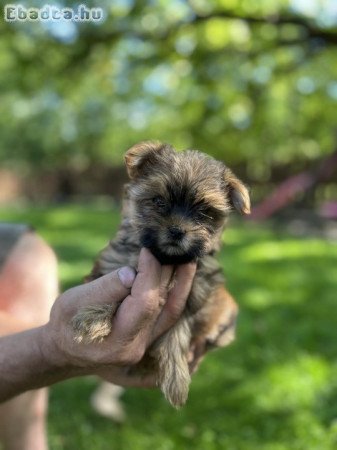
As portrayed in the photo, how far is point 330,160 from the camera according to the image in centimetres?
1042

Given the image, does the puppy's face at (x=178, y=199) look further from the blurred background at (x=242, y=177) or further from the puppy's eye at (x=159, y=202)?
the blurred background at (x=242, y=177)

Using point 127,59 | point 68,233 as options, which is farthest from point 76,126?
point 127,59

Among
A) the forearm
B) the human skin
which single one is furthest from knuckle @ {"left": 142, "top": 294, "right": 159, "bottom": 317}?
the forearm

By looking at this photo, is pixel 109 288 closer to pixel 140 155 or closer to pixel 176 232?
pixel 176 232

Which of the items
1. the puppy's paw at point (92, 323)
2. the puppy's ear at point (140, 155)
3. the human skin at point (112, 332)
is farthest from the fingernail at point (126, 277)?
the puppy's ear at point (140, 155)

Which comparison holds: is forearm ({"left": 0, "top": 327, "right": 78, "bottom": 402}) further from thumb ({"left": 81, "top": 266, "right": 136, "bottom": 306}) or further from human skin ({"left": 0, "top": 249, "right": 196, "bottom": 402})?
thumb ({"left": 81, "top": 266, "right": 136, "bottom": 306})

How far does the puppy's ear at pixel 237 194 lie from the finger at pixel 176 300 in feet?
1.00

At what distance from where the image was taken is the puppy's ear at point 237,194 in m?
2.76

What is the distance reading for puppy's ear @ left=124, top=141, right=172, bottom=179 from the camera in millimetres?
2736

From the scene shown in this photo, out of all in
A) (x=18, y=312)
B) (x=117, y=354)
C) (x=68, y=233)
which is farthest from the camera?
(x=68, y=233)

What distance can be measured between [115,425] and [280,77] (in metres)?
7.71

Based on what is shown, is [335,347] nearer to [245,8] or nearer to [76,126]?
[245,8]

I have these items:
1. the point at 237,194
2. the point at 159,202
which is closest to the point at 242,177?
the point at 237,194

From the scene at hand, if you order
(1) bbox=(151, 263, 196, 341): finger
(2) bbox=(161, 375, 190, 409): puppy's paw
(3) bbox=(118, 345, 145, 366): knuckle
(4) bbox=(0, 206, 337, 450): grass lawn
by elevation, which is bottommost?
(4) bbox=(0, 206, 337, 450): grass lawn
